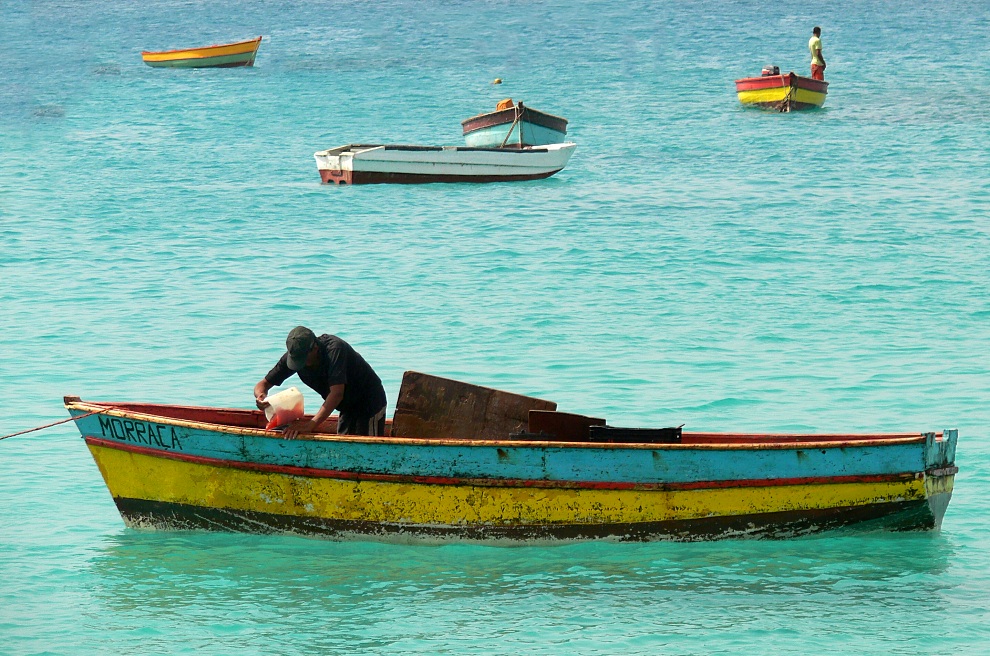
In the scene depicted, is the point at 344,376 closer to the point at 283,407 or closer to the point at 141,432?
the point at 283,407

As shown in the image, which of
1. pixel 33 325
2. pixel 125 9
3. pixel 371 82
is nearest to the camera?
pixel 33 325

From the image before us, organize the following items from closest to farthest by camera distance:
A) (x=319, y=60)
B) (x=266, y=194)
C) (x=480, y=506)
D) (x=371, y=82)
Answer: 1. (x=480, y=506)
2. (x=266, y=194)
3. (x=371, y=82)
4. (x=319, y=60)

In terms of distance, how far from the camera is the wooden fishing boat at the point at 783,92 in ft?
141

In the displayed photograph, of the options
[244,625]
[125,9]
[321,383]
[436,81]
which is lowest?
[244,625]

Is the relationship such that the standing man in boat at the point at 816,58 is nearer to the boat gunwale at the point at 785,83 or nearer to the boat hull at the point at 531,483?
the boat gunwale at the point at 785,83

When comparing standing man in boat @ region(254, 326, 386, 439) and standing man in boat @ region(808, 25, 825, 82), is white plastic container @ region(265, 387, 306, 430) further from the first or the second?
standing man in boat @ region(808, 25, 825, 82)

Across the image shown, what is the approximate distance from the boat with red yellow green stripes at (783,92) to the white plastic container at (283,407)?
113 ft

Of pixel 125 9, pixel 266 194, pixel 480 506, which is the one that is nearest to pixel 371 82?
pixel 266 194

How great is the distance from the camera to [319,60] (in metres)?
64.4

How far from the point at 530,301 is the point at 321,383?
36.3ft

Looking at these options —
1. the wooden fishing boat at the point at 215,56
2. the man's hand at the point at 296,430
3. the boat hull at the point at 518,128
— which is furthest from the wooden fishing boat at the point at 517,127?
the wooden fishing boat at the point at 215,56

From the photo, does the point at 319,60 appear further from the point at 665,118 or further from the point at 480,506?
the point at 480,506

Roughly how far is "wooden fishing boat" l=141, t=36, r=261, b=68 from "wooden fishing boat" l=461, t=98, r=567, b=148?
25902 millimetres

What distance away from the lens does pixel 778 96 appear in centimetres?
4391
